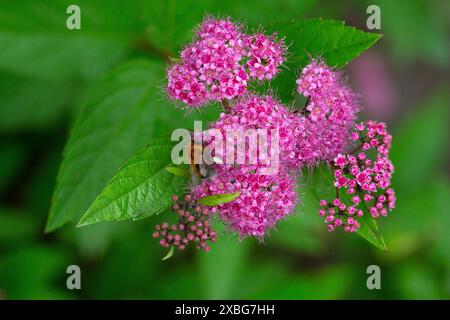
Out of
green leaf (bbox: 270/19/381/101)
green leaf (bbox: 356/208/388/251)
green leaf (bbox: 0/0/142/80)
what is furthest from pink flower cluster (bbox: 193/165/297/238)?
green leaf (bbox: 0/0/142/80)

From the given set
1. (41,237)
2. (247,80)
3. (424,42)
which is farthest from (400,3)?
(41,237)

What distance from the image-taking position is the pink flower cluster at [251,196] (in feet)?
8.03

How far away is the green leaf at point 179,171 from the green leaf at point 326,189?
1.98ft

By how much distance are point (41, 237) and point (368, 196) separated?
338 cm

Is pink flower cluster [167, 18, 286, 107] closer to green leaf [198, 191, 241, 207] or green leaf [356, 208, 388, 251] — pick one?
green leaf [198, 191, 241, 207]

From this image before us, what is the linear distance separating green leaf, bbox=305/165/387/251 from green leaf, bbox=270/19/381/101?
0.42 m

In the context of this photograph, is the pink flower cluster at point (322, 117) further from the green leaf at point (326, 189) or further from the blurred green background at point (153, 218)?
the blurred green background at point (153, 218)

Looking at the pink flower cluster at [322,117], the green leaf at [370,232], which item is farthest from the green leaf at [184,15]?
the green leaf at [370,232]

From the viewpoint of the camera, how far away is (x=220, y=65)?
2.53 meters

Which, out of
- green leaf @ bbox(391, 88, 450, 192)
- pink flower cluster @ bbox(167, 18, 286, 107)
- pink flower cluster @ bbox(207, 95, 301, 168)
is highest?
green leaf @ bbox(391, 88, 450, 192)

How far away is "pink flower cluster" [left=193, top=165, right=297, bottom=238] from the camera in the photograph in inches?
96.3

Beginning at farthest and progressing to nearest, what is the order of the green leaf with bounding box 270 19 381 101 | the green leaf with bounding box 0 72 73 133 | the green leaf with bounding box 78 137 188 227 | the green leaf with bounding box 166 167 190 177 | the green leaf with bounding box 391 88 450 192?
the green leaf with bounding box 391 88 450 192 → the green leaf with bounding box 0 72 73 133 → the green leaf with bounding box 270 19 381 101 → the green leaf with bounding box 166 167 190 177 → the green leaf with bounding box 78 137 188 227

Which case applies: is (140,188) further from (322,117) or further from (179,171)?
(322,117)

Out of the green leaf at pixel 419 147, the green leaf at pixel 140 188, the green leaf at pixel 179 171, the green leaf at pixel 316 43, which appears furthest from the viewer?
the green leaf at pixel 419 147
